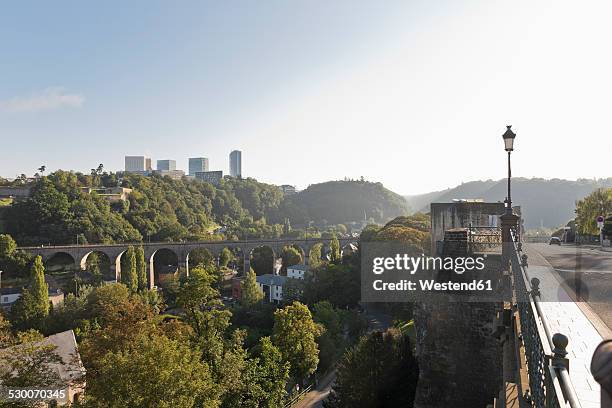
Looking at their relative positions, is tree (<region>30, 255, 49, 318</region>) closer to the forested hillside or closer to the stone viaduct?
the stone viaduct

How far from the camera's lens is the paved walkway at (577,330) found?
3957mm

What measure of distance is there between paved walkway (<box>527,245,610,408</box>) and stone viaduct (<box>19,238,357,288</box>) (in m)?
53.2

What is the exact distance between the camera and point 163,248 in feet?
187

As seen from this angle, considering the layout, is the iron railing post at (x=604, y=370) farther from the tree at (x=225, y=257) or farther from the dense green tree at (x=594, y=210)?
the tree at (x=225, y=257)

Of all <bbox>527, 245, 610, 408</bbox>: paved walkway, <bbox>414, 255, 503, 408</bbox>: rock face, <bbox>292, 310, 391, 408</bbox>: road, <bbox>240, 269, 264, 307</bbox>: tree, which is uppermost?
<bbox>527, 245, 610, 408</bbox>: paved walkway

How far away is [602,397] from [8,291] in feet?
165

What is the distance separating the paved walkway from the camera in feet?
13.0

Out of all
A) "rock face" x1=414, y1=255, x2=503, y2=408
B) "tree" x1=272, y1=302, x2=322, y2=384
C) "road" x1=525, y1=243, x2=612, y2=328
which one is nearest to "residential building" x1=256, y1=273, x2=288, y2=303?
"tree" x1=272, y1=302, x2=322, y2=384

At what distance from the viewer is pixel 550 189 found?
538 ft

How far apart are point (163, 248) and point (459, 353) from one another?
5381 cm

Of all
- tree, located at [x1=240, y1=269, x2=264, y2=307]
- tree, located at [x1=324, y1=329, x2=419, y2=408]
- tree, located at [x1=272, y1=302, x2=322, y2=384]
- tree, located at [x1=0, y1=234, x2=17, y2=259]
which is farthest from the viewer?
tree, located at [x1=0, y1=234, x2=17, y2=259]

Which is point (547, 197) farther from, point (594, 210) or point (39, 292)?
point (39, 292)

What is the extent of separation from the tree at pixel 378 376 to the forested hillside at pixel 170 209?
51.8 meters

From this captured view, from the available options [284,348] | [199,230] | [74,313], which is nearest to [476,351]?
[284,348]
